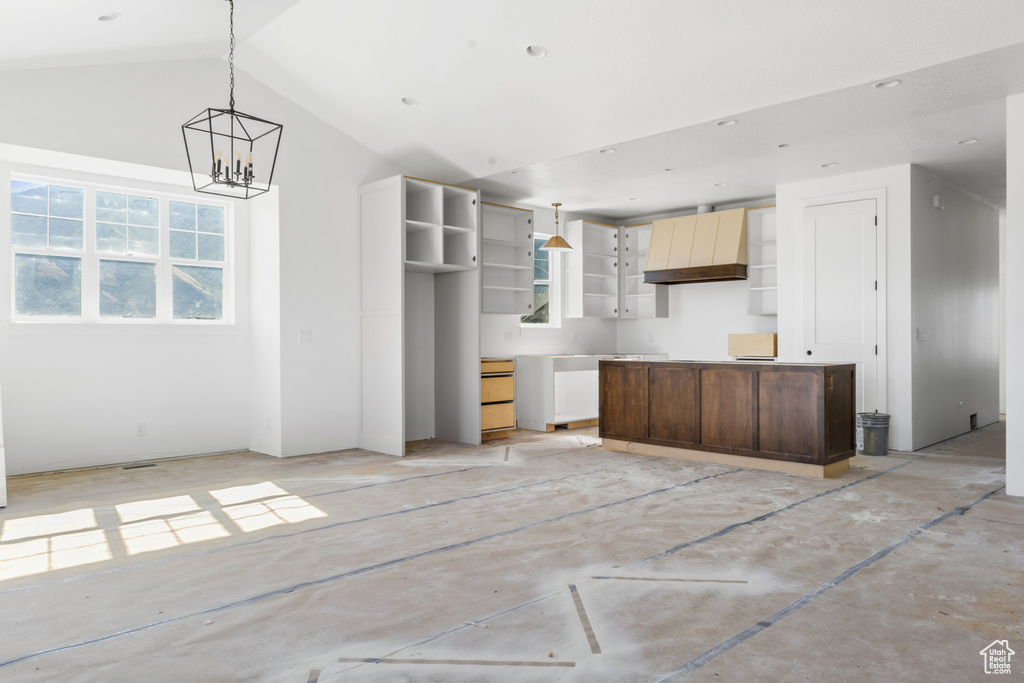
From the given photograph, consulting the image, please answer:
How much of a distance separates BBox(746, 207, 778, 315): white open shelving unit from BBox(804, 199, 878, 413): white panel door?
644 millimetres

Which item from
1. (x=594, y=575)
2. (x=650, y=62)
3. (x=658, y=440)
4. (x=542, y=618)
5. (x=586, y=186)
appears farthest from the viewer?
(x=586, y=186)

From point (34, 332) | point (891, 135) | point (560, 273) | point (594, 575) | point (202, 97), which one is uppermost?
point (202, 97)

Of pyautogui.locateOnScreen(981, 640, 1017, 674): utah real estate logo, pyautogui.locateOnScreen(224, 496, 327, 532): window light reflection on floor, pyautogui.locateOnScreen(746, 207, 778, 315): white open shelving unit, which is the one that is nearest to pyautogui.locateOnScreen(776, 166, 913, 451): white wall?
pyautogui.locateOnScreen(746, 207, 778, 315): white open shelving unit

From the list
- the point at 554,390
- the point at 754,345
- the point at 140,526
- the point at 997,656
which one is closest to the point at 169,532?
the point at 140,526

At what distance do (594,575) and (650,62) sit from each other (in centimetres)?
355

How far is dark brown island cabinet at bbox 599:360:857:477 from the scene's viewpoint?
5379 millimetres

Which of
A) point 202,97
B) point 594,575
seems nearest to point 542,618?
point 594,575

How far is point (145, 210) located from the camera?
631 cm

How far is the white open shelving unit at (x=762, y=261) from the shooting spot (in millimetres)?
7766

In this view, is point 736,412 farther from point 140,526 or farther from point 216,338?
point 216,338

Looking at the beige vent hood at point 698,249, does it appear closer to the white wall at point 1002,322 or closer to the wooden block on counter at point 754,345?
the wooden block on counter at point 754,345

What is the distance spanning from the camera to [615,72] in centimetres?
500

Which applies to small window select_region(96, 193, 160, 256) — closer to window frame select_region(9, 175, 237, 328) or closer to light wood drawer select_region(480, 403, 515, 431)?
window frame select_region(9, 175, 237, 328)

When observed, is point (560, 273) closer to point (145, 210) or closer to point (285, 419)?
point (285, 419)
